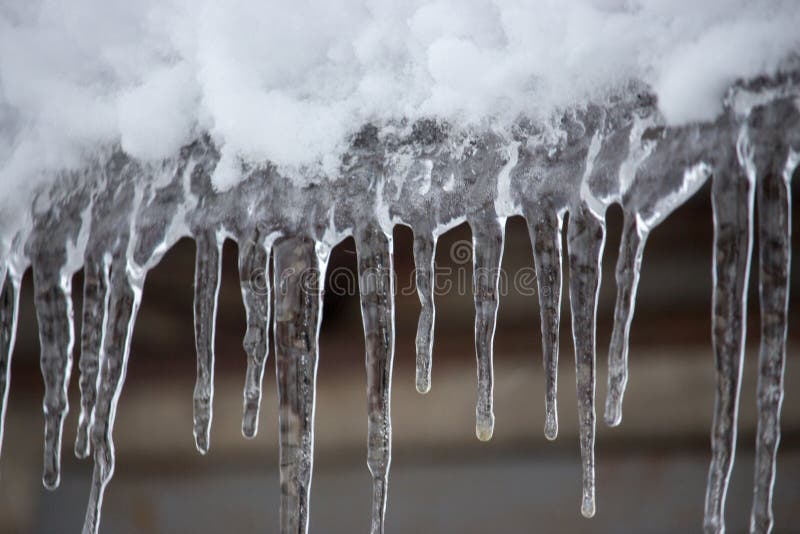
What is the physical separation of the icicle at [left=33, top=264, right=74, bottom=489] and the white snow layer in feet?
0.35

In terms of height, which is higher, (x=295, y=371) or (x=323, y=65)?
(x=323, y=65)

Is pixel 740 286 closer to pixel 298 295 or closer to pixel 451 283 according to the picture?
pixel 298 295

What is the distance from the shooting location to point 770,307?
0.49 metres

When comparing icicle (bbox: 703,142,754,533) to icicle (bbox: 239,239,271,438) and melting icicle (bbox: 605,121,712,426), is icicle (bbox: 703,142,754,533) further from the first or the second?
icicle (bbox: 239,239,271,438)

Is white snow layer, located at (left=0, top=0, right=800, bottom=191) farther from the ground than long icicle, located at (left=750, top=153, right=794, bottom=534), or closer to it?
farther from the ground

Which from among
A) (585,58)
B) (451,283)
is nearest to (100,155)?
(585,58)

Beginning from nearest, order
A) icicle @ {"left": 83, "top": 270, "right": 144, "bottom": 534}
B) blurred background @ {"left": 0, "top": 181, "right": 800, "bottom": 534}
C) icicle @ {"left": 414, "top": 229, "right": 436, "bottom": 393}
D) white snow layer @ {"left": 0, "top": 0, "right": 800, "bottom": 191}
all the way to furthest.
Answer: white snow layer @ {"left": 0, "top": 0, "right": 800, "bottom": 191} → icicle @ {"left": 414, "top": 229, "right": 436, "bottom": 393} → icicle @ {"left": 83, "top": 270, "right": 144, "bottom": 534} → blurred background @ {"left": 0, "top": 181, "right": 800, "bottom": 534}

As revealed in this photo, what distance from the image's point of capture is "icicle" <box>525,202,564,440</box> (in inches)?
21.6

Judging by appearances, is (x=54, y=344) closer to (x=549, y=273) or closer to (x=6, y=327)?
(x=6, y=327)

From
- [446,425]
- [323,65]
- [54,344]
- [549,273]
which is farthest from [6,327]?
[446,425]

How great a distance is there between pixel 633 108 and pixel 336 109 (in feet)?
0.74

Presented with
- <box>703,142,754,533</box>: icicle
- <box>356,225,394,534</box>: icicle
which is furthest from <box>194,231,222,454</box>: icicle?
<box>703,142,754,533</box>: icicle

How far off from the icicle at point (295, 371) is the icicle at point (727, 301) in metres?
0.31

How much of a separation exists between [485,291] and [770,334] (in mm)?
219
